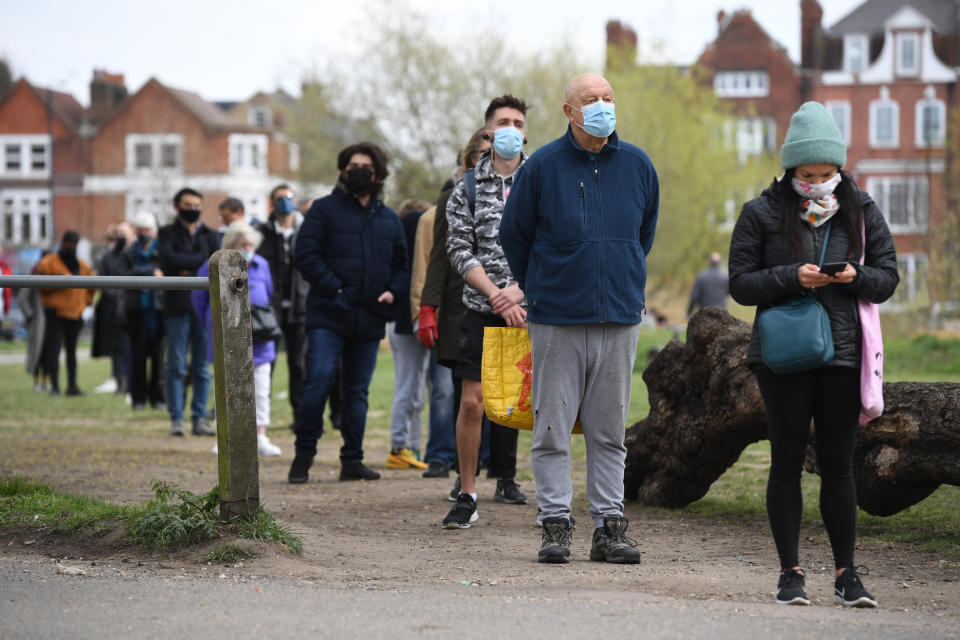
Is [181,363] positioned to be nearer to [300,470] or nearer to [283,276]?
[283,276]

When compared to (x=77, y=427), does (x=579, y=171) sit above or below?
above

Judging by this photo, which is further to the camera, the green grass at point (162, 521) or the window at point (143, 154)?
the window at point (143, 154)

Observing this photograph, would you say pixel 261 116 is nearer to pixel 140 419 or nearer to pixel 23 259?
pixel 23 259

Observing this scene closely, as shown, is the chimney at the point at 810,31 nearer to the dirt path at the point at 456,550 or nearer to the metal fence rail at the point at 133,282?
the dirt path at the point at 456,550

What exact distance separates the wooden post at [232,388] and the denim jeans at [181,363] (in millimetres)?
7037

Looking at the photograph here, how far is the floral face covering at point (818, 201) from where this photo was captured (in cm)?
531

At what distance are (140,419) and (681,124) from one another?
30191mm

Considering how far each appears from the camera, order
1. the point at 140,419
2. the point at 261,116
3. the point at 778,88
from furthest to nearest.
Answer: the point at 261,116, the point at 778,88, the point at 140,419

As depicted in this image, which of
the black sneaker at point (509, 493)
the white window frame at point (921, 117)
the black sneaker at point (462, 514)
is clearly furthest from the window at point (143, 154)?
the black sneaker at point (462, 514)

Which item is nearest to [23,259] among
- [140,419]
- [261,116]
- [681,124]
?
[261,116]

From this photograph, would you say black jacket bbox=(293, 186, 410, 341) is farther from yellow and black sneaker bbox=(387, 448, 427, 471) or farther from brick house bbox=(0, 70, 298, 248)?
brick house bbox=(0, 70, 298, 248)

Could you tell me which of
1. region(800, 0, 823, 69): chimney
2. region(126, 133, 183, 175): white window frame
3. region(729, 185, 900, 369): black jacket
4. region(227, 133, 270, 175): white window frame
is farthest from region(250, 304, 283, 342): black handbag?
region(227, 133, 270, 175): white window frame

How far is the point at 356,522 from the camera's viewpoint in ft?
25.5

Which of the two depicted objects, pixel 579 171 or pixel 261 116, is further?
pixel 261 116
